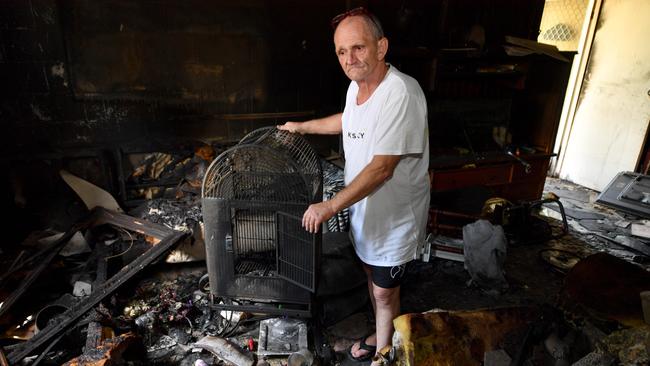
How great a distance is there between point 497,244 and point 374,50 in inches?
79.1

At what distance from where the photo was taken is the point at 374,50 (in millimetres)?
1845

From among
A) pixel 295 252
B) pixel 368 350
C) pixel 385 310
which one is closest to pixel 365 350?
pixel 368 350

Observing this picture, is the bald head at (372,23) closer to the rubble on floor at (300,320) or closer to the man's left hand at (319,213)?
the man's left hand at (319,213)

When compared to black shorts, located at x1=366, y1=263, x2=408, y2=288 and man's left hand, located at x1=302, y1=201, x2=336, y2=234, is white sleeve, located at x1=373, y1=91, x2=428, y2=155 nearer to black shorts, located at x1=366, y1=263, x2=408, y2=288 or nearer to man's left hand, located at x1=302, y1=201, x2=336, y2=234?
man's left hand, located at x1=302, y1=201, x2=336, y2=234

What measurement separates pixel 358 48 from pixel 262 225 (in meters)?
1.16

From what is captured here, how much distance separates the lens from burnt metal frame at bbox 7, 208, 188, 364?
7.52 feet

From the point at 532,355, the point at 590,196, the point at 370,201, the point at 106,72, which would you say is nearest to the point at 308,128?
the point at 370,201

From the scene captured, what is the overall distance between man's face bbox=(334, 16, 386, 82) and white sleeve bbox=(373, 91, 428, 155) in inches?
7.8

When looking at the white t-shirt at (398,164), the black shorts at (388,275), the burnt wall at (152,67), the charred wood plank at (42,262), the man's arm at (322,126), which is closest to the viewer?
the white t-shirt at (398,164)

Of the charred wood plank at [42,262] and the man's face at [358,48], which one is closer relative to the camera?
the man's face at [358,48]

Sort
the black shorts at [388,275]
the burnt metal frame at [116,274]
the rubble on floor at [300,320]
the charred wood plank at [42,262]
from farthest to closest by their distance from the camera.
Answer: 1. the charred wood plank at [42,262]
2. the burnt metal frame at [116,274]
3. the black shorts at [388,275]
4. the rubble on floor at [300,320]

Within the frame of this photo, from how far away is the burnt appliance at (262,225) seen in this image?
2129mm

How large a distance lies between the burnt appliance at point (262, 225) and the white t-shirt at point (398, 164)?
1.03 ft

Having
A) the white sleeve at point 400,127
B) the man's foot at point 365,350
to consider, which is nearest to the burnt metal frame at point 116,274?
the man's foot at point 365,350
